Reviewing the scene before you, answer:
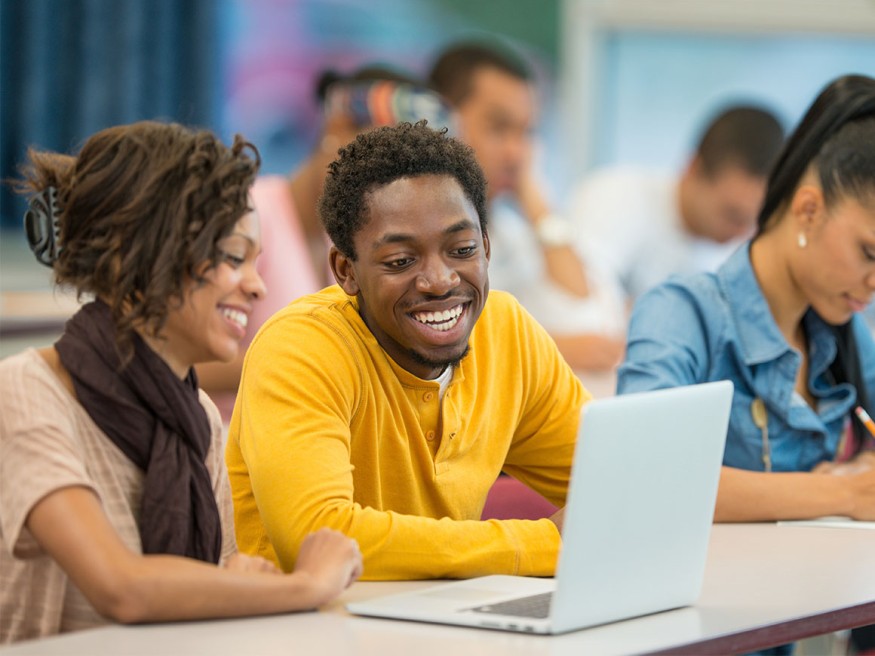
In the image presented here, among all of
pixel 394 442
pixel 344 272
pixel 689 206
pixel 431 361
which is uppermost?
pixel 689 206

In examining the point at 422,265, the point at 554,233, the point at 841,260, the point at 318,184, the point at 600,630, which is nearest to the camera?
the point at 600,630

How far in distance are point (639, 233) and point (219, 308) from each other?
3290 millimetres

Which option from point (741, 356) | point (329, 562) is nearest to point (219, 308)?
point (329, 562)

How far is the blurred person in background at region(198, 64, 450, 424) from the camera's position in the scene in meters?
3.13

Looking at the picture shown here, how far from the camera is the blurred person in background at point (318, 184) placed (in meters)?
3.13

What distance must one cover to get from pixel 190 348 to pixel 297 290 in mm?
1710

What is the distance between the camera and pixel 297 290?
3127 mm

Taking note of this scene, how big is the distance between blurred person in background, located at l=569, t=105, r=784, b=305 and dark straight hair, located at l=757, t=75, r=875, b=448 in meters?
2.25

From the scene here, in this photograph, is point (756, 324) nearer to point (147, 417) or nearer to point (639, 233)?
point (147, 417)

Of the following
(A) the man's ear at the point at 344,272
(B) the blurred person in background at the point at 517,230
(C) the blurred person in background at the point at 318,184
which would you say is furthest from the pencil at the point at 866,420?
(B) the blurred person in background at the point at 517,230

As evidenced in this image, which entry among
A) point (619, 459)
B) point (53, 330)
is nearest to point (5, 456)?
point (619, 459)

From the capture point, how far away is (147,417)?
4.53 ft

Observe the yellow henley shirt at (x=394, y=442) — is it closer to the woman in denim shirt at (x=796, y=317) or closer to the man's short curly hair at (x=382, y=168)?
the man's short curly hair at (x=382, y=168)

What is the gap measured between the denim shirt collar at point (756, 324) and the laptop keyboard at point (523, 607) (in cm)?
84
